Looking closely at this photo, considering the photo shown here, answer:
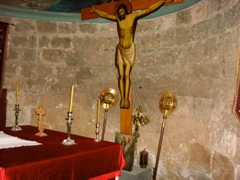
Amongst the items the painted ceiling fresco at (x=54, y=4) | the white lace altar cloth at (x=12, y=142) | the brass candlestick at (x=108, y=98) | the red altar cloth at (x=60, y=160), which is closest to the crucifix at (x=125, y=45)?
the brass candlestick at (x=108, y=98)

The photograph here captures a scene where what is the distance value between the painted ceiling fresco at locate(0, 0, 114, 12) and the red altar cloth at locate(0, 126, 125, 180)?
2349 mm

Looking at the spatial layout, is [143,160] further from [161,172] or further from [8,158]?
[8,158]

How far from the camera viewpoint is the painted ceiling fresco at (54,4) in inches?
161

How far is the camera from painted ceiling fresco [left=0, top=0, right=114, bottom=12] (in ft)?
13.4

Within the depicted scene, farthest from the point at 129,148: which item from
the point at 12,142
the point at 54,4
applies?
the point at 54,4

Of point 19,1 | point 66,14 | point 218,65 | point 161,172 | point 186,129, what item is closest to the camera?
point 218,65

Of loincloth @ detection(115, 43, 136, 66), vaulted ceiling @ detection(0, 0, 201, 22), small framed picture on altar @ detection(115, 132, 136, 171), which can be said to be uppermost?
vaulted ceiling @ detection(0, 0, 201, 22)

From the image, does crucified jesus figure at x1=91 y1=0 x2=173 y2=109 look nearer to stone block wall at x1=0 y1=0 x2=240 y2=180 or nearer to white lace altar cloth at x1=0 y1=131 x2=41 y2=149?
stone block wall at x1=0 y1=0 x2=240 y2=180

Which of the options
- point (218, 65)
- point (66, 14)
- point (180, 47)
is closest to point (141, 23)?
point (180, 47)

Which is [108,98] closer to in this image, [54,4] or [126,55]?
[126,55]

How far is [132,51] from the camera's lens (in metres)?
3.55

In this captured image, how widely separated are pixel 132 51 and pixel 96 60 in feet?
3.37

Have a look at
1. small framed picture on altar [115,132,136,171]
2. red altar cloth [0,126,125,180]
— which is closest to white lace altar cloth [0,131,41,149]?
red altar cloth [0,126,125,180]

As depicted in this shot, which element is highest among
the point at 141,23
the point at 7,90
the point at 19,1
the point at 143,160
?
the point at 19,1
